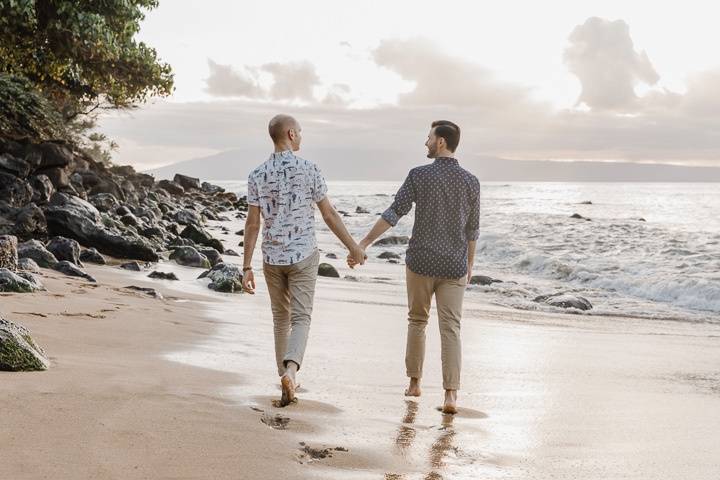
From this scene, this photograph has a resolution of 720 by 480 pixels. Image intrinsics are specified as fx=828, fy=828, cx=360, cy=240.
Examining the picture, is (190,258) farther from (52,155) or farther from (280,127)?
(280,127)

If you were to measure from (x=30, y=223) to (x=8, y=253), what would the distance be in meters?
5.39

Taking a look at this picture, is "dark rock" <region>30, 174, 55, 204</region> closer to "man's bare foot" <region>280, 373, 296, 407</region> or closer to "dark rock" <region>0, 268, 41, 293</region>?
"dark rock" <region>0, 268, 41, 293</region>

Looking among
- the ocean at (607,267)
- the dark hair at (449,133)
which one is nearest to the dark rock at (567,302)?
the ocean at (607,267)

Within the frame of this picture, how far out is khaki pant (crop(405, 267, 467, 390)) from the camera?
6.01 m

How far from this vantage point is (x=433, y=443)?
4.71m

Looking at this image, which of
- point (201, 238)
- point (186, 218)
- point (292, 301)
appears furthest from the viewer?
point (186, 218)

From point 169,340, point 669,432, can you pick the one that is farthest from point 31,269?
point 669,432

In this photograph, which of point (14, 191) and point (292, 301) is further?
point (14, 191)

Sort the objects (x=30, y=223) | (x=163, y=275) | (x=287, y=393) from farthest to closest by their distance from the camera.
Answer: (x=30, y=223) → (x=163, y=275) → (x=287, y=393)

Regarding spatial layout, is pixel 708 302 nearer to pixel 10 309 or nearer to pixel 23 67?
pixel 10 309

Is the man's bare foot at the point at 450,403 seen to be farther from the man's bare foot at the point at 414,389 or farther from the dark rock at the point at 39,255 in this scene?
the dark rock at the point at 39,255

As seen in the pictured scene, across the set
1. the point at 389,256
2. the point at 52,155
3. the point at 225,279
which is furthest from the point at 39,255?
the point at 389,256

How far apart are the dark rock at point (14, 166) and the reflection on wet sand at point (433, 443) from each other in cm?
1628

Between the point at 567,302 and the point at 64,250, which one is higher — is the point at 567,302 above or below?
below
